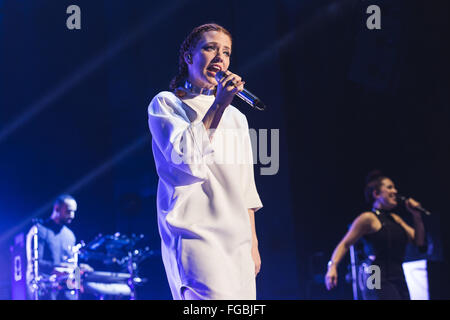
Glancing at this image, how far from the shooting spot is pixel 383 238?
446cm

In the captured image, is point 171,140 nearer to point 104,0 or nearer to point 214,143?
point 214,143

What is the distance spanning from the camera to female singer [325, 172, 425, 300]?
14.0 feet

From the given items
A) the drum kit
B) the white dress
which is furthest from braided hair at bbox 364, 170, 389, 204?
the white dress

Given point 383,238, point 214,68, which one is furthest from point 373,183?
point 214,68

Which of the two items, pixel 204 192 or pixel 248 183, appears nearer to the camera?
pixel 204 192

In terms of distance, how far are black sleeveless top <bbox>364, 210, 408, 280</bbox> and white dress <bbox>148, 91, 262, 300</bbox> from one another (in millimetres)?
2563

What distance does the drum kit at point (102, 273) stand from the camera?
220 inches

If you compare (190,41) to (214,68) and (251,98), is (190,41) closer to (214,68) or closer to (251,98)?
(214,68)

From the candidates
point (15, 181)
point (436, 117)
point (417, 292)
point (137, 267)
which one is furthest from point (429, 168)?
point (15, 181)

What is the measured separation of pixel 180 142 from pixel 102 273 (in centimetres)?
448

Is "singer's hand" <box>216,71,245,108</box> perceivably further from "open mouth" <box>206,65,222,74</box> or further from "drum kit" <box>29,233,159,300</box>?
"drum kit" <box>29,233,159,300</box>

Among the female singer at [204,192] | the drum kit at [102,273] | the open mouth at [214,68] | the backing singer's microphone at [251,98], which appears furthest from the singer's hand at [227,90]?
the drum kit at [102,273]

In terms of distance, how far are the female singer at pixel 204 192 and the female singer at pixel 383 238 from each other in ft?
7.89
